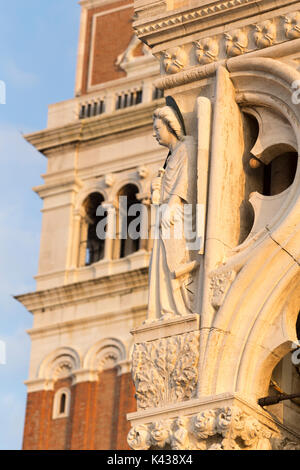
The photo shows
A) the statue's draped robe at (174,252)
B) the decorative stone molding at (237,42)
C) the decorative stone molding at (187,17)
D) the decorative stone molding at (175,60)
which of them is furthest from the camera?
the decorative stone molding at (175,60)

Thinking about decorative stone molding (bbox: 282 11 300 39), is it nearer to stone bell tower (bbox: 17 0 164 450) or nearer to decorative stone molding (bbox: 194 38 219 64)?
decorative stone molding (bbox: 194 38 219 64)

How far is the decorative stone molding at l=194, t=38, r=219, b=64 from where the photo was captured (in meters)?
16.2

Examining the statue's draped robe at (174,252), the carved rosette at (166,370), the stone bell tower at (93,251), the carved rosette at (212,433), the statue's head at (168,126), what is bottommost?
the carved rosette at (212,433)

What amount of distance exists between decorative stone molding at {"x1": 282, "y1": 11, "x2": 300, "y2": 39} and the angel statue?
1.45 m

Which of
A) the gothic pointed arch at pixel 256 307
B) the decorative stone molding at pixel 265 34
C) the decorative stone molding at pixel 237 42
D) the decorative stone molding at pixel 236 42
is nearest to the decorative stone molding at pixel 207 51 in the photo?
the decorative stone molding at pixel 237 42

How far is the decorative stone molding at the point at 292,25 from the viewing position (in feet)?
51.0

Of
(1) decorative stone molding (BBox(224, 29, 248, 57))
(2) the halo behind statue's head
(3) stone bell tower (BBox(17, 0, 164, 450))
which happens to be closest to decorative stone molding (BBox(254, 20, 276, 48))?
(1) decorative stone molding (BBox(224, 29, 248, 57))

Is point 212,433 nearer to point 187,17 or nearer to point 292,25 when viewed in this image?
point 292,25

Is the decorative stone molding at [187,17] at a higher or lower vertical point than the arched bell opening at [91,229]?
lower

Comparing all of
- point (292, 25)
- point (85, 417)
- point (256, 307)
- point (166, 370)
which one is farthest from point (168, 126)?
point (85, 417)

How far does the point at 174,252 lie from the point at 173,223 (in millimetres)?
313

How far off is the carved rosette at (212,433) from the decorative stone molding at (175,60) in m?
3.79

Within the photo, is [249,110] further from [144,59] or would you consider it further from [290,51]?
[144,59]

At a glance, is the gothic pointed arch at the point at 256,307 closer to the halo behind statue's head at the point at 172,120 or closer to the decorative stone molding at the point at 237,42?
the decorative stone molding at the point at 237,42
